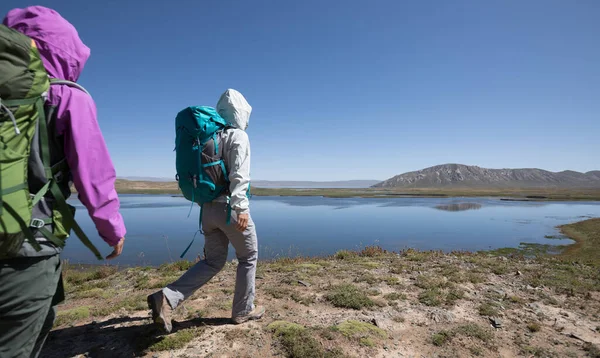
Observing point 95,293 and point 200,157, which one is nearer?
point 200,157

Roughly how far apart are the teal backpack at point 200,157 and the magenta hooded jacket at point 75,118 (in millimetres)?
1451

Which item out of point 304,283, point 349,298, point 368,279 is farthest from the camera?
point 368,279

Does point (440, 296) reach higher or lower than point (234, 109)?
lower

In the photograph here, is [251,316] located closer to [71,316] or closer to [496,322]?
[71,316]

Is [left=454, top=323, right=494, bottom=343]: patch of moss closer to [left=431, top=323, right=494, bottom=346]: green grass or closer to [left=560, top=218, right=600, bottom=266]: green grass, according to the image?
[left=431, top=323, right=494, bottom=346]: green grass

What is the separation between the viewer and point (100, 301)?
223 inches

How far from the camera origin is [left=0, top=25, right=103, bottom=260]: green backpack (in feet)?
5.20

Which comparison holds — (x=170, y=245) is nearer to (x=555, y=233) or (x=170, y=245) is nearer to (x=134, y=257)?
(x=134, y=257)

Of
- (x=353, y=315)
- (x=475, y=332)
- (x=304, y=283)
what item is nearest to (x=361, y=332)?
(x=353, y=315)

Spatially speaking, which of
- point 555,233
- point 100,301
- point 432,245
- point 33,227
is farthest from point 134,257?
point 555,233

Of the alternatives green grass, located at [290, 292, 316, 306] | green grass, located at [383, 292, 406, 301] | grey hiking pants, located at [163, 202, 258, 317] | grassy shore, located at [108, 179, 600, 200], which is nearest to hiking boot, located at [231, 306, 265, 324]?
grey hiking pants, located at [163, 202, 258, 317]

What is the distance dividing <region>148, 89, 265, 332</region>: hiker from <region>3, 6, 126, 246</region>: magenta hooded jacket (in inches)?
58.8

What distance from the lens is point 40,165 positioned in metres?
1.85

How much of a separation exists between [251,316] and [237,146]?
2.57m
